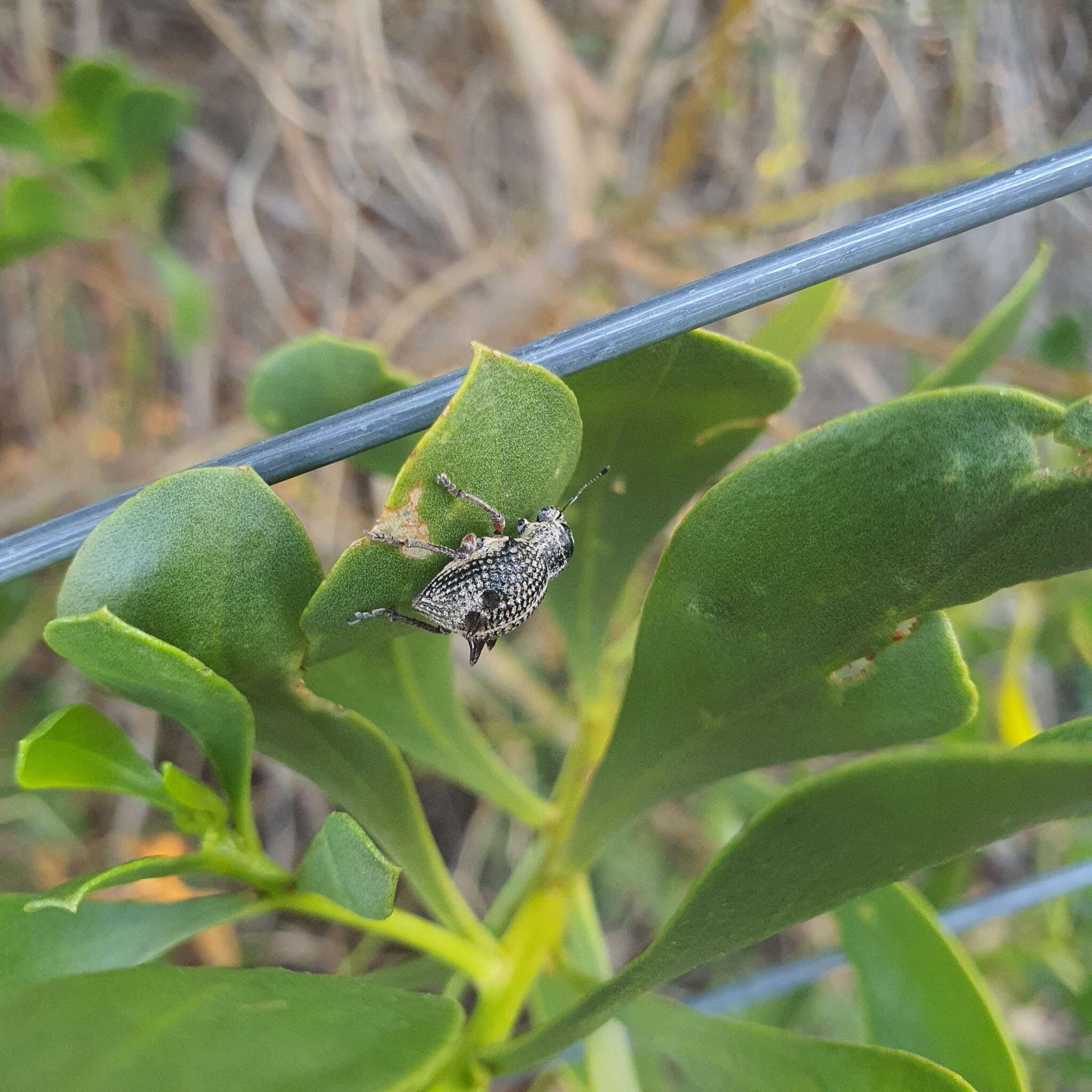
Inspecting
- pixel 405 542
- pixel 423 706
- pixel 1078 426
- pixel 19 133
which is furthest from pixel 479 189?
pixel 1078 426

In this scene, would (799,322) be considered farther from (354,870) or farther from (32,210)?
(32,210)

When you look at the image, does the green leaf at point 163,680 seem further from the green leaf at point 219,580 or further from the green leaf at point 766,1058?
the green leaf at point 766,1058

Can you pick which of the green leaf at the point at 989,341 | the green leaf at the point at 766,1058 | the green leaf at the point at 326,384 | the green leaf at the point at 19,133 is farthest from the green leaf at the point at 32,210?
the green leaf at the point at 766,1058

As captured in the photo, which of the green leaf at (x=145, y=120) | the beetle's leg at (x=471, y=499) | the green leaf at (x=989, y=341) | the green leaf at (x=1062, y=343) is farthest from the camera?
the green leaf at (x=1062, y=343)

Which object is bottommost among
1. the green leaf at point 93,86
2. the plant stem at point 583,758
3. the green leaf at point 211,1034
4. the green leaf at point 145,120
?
the plant stem at point 583,758

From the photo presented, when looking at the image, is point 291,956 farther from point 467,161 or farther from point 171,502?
point 467,161

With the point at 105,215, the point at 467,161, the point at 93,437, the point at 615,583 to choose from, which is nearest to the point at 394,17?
the point at 467,161
